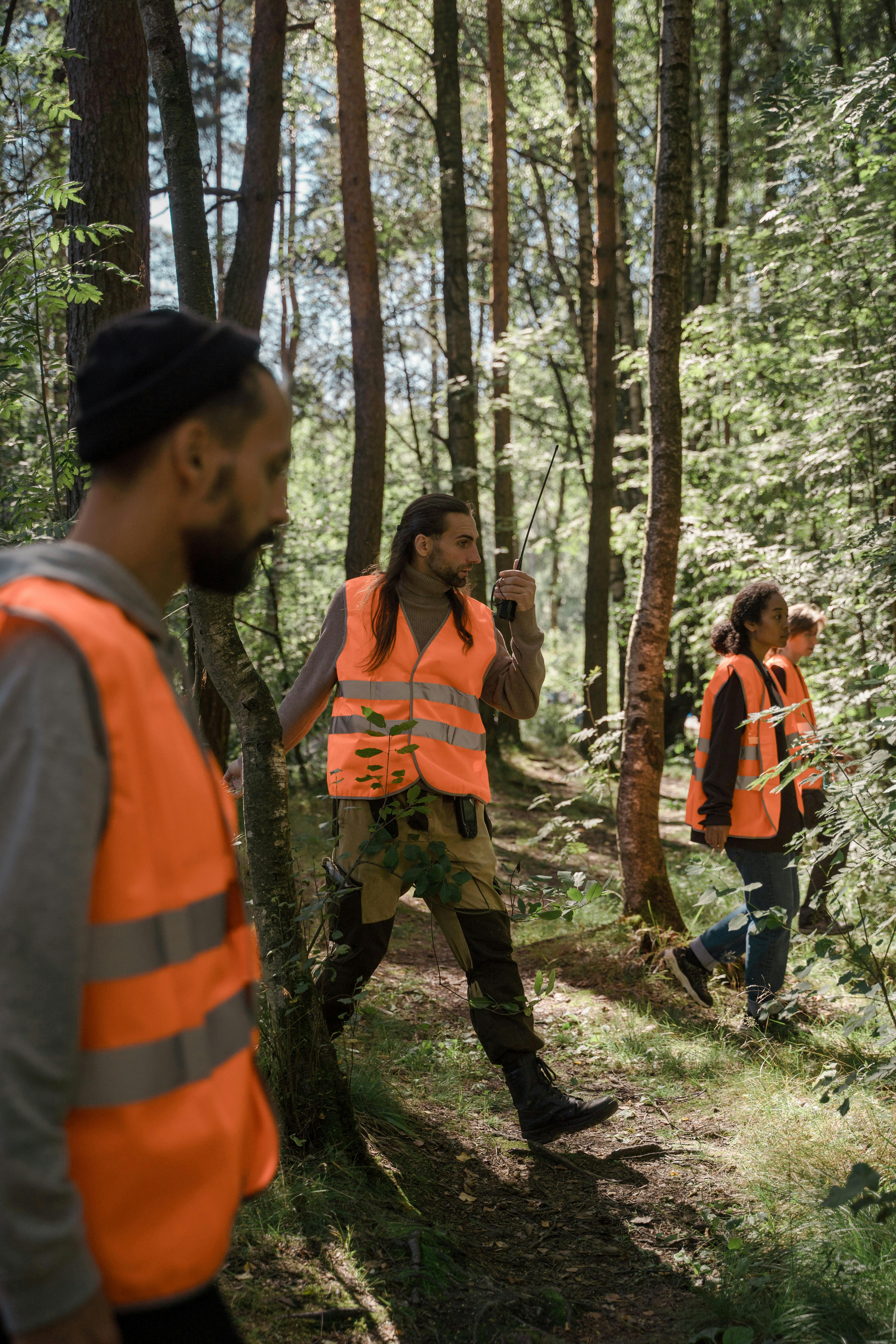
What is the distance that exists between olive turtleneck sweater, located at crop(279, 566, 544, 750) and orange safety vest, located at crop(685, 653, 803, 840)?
63.0 inches

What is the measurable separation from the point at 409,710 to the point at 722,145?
44.9 feet

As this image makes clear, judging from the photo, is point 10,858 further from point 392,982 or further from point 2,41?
point 2,41

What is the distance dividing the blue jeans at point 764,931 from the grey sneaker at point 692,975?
23 cm

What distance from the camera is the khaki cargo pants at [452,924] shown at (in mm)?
3705

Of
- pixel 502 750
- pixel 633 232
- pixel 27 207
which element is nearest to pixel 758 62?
pixel 633 232

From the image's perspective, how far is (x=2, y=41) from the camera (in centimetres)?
547

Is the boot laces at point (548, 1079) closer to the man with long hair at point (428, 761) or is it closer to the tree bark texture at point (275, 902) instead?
the man with long hair at point (428, 761)

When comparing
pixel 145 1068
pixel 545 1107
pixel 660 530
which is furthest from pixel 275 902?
pixel 660 530

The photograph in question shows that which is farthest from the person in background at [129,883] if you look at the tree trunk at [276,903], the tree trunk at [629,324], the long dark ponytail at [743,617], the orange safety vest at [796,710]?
the tree trunk at [629,324]

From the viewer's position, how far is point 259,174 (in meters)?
8.61

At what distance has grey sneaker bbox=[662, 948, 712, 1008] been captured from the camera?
18.6 ft

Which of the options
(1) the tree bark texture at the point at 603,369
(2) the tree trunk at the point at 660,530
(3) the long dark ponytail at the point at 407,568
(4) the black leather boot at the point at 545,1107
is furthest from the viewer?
(1) the tree bark texture at the point at 603,369

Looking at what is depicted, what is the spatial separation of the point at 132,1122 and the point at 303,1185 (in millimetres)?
2211

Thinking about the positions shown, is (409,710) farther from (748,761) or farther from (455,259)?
(455,259)
